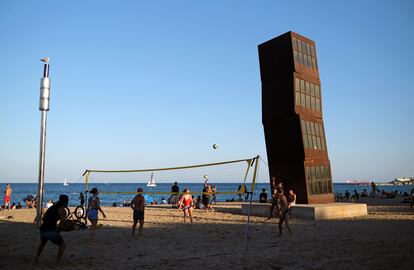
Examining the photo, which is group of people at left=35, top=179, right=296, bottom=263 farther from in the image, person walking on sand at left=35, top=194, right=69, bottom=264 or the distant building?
the distant building

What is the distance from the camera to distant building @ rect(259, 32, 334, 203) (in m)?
18.5

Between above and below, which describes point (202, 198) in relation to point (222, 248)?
above

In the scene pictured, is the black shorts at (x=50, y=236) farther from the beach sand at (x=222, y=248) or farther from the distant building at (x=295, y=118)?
the distant building at (x=295, y=118)

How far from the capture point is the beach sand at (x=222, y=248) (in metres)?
7.88

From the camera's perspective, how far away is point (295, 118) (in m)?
18.6

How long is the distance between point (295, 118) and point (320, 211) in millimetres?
4740

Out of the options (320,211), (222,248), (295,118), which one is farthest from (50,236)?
(295,118)

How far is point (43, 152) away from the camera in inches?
532

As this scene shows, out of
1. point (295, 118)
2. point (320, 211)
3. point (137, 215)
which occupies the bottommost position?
point (320, 211)

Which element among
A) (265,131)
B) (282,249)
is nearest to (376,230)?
(282,249)

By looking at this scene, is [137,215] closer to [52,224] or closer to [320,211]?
[52,224]

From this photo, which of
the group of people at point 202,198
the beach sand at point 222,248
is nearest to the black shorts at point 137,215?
the beach sand at point 222,248

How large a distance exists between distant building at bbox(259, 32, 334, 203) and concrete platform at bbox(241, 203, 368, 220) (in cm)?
118

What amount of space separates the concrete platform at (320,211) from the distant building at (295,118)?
118cm
